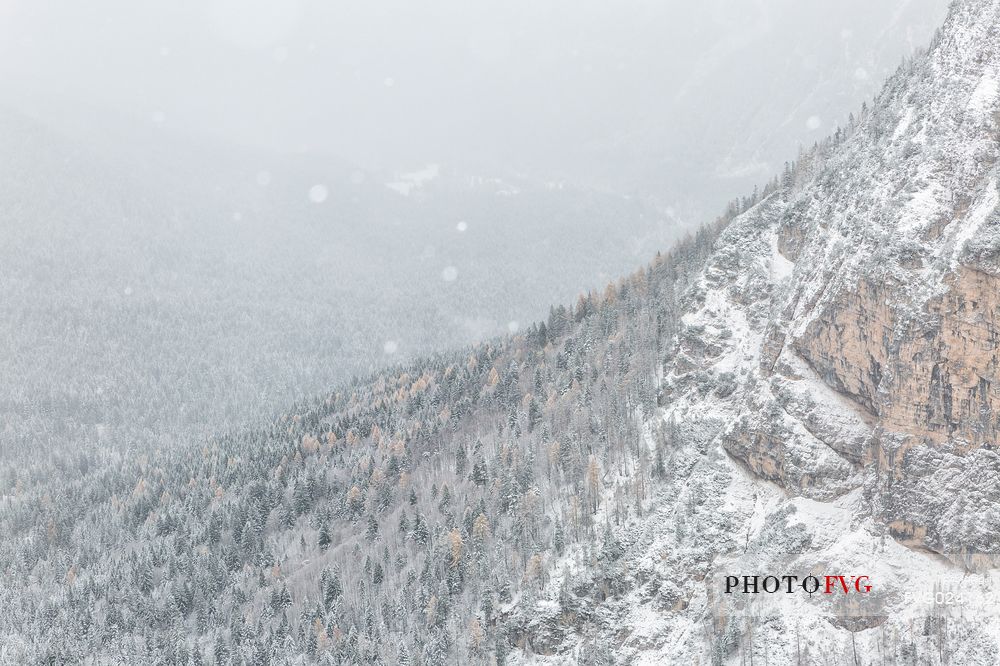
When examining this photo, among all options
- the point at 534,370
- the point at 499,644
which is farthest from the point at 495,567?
the point at 534,370

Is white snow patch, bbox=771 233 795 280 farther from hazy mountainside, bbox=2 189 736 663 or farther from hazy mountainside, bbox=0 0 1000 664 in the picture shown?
hazy mountainside, bbox=2 189 736 663

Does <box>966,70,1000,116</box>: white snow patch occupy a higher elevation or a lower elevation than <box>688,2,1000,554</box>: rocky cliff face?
higher

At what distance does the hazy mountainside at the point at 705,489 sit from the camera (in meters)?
92.6

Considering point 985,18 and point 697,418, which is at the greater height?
point 985,18

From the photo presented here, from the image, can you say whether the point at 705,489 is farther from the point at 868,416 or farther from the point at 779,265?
the point at 779,265

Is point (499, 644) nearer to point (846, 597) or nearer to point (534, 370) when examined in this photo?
point (846, 597)

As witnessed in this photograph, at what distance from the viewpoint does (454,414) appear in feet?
609

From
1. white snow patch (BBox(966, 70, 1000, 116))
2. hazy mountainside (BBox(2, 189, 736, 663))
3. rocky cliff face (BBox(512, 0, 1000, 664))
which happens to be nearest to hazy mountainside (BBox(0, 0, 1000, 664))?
rocky cliff face (BBox(512, 0, 1000, 664))

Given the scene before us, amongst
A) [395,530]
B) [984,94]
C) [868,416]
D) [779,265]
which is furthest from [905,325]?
[395,530]

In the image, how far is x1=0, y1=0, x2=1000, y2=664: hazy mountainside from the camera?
92625 mm

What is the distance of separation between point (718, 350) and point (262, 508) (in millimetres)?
98920

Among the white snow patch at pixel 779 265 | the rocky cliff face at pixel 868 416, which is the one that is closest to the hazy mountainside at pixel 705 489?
the rocky cliff face at pixel 868 416

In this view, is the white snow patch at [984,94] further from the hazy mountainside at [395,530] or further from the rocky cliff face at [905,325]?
the hazy mountainside at [395,530]

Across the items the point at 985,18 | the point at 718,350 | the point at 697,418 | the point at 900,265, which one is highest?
the point at 985,18
